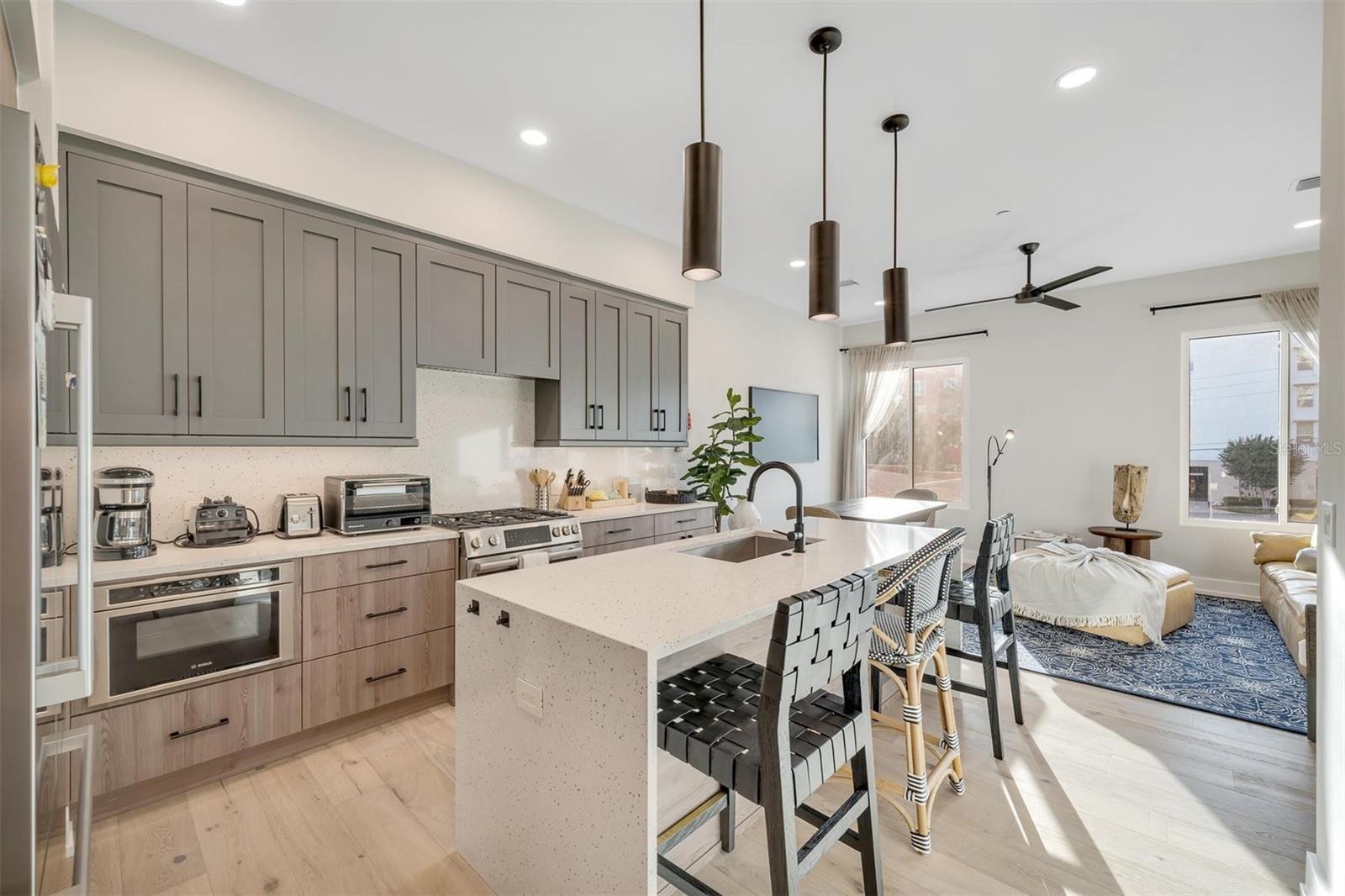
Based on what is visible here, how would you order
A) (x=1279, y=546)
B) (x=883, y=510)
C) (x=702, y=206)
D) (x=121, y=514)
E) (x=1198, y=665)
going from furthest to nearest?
1. (x=1279, y=546)
2. (x=883, y=510)
3. (x=1198, y=665)
4. (x=121, y=514)
5. (x=702, y=206)

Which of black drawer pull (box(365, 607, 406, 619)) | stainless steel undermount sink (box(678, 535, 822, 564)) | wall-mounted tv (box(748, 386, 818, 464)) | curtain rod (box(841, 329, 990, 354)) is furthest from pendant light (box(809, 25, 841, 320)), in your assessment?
curtain rod (box(841, 329, 990, 354))

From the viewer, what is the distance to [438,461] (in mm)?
3383

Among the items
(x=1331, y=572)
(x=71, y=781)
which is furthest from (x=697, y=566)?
(x=1331, y=572)

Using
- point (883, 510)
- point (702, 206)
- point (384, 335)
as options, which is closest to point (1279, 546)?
point (883, 510)

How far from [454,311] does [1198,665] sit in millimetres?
4779

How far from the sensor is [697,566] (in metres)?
1.88

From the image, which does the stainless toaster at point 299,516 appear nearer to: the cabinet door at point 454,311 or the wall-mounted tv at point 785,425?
the cabinet door at point 454,311

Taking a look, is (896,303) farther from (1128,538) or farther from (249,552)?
(1128,538)

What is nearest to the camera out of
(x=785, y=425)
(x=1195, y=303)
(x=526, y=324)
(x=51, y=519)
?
(x=51, y=519)

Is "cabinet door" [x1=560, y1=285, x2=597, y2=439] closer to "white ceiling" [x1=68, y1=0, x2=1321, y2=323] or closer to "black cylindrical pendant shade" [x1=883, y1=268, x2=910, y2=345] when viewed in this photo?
"white ceiling" [x1=68, y1=0, x2=1321, y2=323]

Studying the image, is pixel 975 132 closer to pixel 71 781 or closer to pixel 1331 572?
pixel 1331 572

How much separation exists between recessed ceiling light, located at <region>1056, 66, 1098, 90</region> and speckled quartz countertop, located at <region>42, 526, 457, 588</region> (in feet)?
11.2

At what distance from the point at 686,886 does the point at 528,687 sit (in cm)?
60

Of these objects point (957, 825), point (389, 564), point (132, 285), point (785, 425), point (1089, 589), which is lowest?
point (957, 825)
